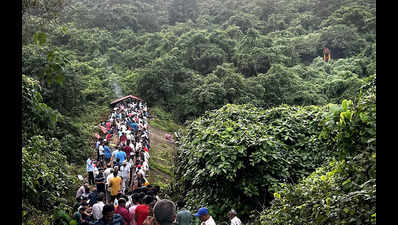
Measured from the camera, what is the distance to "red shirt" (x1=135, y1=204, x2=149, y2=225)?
5.35 m

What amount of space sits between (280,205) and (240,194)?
1.92 metres

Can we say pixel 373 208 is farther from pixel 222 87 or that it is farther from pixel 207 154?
pixel 222 87

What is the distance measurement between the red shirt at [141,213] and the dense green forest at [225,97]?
1933 mm

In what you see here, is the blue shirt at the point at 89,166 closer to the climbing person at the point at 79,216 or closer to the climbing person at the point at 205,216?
the climbing person at the point at 79,216

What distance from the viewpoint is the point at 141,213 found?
211 inches

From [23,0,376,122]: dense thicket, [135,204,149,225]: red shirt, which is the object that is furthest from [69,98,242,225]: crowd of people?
[23,0,376,122]: dense thicket

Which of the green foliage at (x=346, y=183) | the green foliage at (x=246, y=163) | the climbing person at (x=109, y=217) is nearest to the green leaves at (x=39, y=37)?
the climbing person at (x=109, y=217)

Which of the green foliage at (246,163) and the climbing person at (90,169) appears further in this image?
the climbing person at (90,169)

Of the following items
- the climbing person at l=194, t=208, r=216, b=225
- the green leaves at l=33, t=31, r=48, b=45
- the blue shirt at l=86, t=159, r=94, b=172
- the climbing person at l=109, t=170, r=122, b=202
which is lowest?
the blue shirt at l=86, t=159, r=94, b=172

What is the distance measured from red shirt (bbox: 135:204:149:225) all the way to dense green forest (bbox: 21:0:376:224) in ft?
6.34

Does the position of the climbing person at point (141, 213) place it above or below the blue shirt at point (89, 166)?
above

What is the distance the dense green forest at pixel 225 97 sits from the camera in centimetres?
492

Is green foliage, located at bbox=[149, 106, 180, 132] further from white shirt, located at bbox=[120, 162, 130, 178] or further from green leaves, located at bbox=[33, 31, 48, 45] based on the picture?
green leaves, located at bbox=[33, 31, 48, 45]

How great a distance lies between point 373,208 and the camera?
3.78 m
